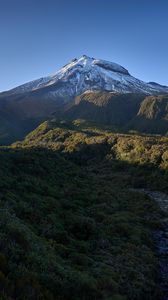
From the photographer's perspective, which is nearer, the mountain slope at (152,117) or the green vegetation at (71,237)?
the green vegetation at (71,237)

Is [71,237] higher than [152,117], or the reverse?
[71,237]

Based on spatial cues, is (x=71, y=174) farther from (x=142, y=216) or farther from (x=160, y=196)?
(x=142, y=216)

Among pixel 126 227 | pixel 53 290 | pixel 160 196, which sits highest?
pixel 53 290

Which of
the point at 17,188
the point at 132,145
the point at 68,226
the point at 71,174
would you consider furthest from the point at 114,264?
the point at 132,145

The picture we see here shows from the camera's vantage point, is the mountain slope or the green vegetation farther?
the mountain slope

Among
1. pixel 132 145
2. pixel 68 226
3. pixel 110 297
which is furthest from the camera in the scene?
pixel 132 145

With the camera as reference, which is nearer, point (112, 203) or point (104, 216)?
point (104, 216)

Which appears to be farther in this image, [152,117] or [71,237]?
[152,117]

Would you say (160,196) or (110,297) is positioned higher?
(110,297)

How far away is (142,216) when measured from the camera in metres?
27.9

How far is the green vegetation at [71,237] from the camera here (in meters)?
11.9

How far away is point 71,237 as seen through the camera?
19.1 meters

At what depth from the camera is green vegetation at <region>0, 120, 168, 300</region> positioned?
39.1ft

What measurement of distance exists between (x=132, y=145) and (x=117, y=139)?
7.66 meters
